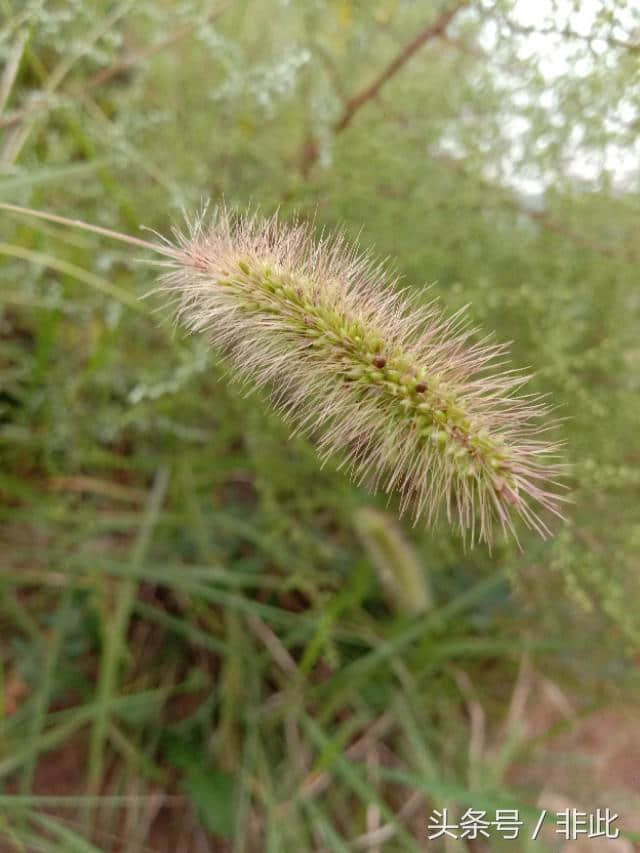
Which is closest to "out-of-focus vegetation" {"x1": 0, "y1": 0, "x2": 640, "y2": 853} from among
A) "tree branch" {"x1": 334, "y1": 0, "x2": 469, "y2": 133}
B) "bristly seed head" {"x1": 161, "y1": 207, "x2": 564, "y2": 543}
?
"tree branch" {"x1": 334, "y1": 0, "x2": 469, "y2": 133}

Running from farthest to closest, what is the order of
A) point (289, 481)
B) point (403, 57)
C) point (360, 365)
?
point (289, 481) < point (403, 57) < point (360, 365)

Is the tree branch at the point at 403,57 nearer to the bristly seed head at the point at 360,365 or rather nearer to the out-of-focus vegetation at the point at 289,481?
the out-of-focus vegetation at the point at 289,481

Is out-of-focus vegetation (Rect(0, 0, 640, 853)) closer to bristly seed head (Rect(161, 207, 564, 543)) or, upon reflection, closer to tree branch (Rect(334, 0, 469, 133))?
tree branch (Rect(334, 0, 469, 133))

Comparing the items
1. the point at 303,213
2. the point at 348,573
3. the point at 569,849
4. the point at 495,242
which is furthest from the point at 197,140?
the point at 569,849

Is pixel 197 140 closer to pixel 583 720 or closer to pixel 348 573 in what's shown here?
pixel 348 573

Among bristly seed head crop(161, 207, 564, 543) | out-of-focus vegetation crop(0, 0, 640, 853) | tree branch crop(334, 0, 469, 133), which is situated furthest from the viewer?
out-of-focus vegetation crop(0, 0, 640, 853)

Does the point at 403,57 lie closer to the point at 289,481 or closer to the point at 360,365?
the point at 360,365

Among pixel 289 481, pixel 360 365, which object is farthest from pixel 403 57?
pixel 289 481
